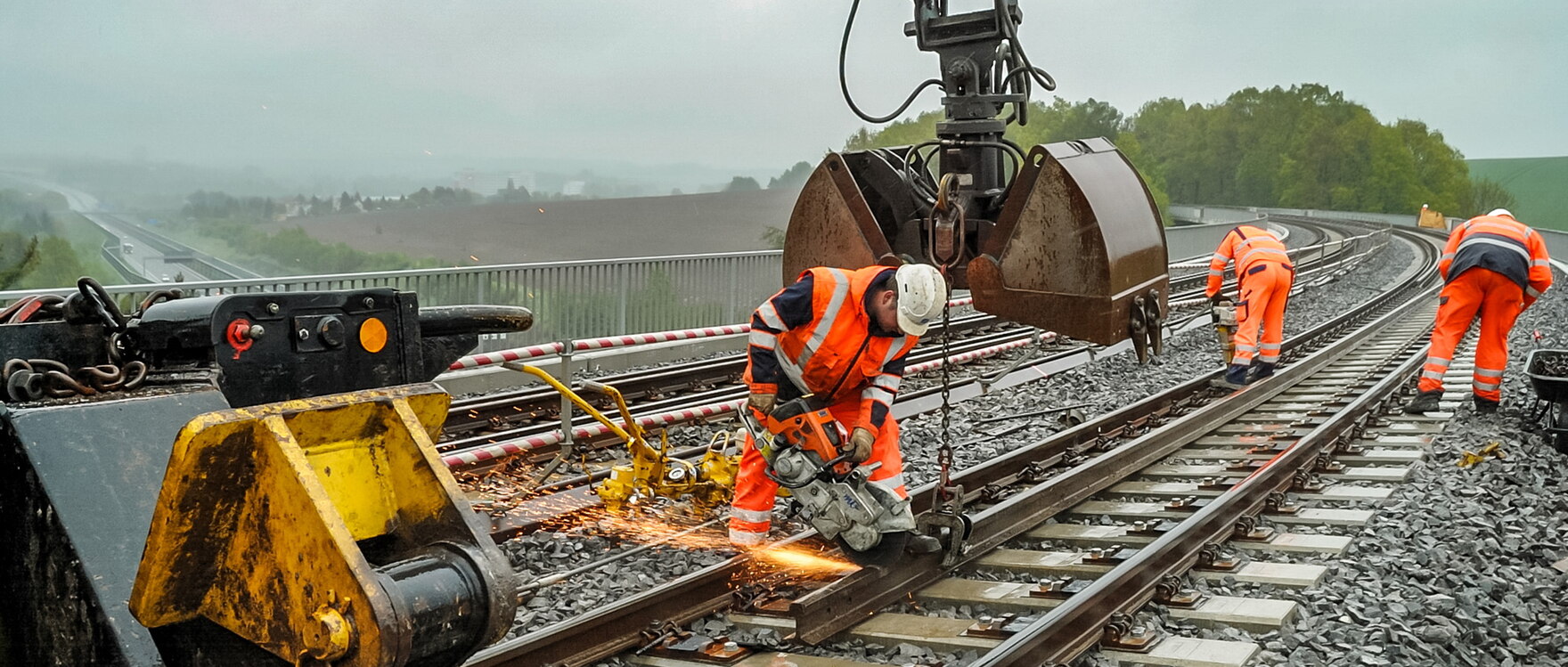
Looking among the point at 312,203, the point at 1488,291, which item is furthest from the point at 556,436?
the point at 312,203

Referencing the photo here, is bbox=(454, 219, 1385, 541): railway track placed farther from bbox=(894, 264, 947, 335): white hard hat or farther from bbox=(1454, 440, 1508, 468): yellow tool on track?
bbox=(1454, 440, 1508, 468): yellow tool on track

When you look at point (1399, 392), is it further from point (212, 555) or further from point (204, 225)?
point (204, 225)

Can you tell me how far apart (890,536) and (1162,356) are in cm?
892

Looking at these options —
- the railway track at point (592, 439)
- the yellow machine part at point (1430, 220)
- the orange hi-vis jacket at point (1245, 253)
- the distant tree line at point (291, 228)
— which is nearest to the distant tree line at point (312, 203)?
the distant tree line at point (291, 228)

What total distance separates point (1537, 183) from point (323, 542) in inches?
3963

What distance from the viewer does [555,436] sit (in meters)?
7.77

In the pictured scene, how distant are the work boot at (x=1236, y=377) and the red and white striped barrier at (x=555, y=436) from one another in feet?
15.1

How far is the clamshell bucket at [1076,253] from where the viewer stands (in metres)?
5.75

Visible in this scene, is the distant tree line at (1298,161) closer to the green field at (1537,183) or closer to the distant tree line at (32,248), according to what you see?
the green field at (1537,183)

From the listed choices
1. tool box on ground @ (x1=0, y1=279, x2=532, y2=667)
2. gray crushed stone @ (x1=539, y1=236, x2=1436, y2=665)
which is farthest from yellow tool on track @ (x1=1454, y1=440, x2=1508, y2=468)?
tool box on ground @ (x1=0, y1=279, x2=532, y2=667)

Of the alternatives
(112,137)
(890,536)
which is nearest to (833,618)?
(890,536)

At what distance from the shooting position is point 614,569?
18.4 feet

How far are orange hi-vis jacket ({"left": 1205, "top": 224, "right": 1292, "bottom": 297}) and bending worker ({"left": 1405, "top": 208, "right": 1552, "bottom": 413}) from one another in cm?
166

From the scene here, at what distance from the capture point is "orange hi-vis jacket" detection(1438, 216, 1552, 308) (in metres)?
9.27
